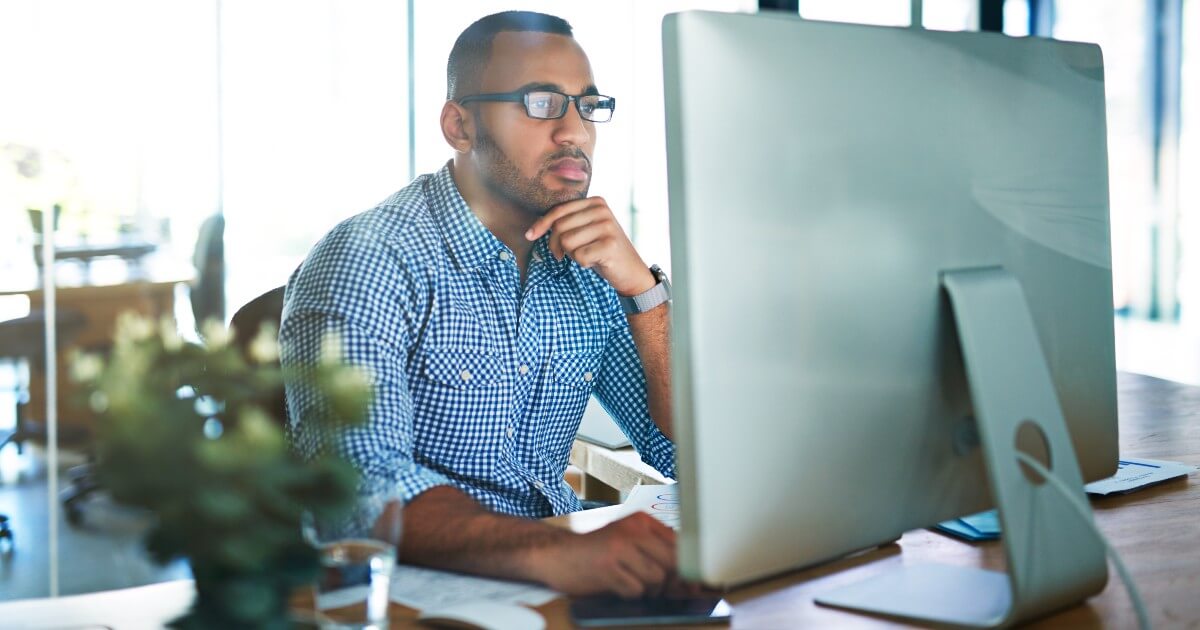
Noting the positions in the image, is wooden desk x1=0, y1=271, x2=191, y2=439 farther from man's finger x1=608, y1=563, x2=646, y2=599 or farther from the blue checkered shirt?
man's finger x1=608, y1=563, x2=646, y2=599

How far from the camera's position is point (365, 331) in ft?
4.26

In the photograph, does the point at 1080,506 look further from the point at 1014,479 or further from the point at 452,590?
the point at 452,590

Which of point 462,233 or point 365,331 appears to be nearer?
point 365,331

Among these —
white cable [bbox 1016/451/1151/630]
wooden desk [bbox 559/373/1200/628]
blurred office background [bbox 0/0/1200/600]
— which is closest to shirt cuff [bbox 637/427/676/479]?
wooden desk [bbox 559/373/1200/628]

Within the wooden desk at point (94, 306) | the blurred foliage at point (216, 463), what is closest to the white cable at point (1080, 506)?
the blurred foliage at point (216, 463)

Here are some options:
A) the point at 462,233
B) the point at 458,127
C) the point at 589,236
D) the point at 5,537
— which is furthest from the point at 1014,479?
the point at 5,537

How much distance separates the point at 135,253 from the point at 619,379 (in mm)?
3781

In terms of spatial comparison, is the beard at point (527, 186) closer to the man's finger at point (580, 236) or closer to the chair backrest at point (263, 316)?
the man's finger at point (580, 236)

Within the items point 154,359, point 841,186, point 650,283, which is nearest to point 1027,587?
point 841,186

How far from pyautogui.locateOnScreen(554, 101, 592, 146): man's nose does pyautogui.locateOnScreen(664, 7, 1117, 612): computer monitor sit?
0.75 m

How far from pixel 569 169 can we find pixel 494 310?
25 cm

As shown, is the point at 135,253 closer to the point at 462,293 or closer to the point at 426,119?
the point at 426,119

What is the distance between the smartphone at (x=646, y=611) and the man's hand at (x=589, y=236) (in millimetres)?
605

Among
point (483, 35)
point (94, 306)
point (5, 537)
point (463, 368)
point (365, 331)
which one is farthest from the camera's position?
point (94, 306)
